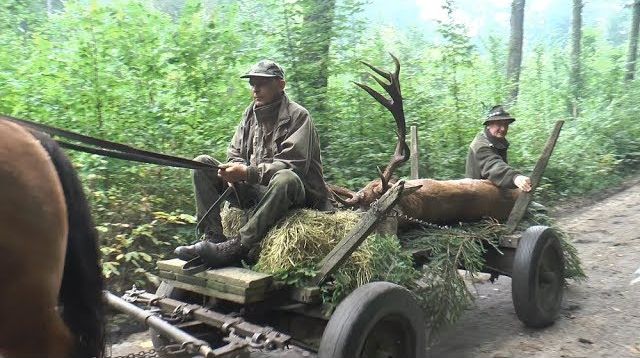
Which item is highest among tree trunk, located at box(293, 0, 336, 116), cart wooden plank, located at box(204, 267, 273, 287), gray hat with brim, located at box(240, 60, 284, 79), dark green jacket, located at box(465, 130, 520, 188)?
tree trunk, located at box(293, 0, 336, 116)

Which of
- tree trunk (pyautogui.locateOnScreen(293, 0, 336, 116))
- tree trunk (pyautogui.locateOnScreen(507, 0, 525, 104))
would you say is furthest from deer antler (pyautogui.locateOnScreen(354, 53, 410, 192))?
tree trunk (pyautogui.locateOnScreen(507, 0, 525, 104))

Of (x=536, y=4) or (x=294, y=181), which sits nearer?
(x=294, y=181)

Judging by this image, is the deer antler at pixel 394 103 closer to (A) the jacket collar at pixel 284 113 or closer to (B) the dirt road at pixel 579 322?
(A) the jacket collar at pixel 284 113

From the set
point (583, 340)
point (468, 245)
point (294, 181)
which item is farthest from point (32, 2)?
point (583, 340)

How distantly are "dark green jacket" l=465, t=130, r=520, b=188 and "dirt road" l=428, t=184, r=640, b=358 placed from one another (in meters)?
1.39

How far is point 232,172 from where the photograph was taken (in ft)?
12.7

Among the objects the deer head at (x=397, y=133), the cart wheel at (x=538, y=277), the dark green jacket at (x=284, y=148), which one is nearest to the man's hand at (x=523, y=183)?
the cart wheel at (x=538, y=277)

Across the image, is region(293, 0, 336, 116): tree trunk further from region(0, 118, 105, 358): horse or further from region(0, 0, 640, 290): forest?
region(0, 118, 105, 358): horse

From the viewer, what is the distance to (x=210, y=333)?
3.87 metres

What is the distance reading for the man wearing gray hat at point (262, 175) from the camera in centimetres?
386

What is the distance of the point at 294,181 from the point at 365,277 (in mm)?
829

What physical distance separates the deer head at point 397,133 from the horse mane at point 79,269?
244 cm

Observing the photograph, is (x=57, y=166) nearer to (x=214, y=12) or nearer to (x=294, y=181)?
(x=294, y=181)

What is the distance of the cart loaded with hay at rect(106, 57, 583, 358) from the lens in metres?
3.39
